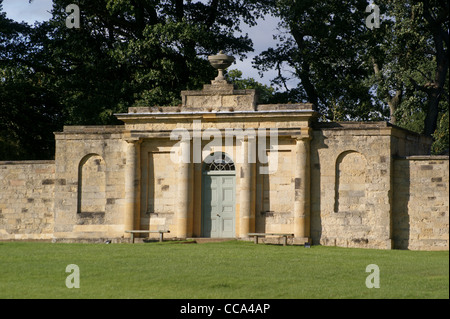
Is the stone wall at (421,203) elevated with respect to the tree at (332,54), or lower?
lower

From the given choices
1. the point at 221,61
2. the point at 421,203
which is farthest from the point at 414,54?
the point at 421,203

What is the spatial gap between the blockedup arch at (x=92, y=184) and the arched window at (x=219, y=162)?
3946 millimetres

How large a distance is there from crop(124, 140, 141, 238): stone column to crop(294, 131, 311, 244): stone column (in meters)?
5.70

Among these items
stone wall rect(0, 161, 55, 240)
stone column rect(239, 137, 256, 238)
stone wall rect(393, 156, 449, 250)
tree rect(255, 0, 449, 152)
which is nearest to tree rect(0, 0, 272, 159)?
tree rect(255, 0, 449, 152)

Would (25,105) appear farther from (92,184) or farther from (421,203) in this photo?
(421,203)

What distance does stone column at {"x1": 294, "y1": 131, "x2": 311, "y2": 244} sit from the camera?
92.9ft

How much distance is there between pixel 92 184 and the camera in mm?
30391

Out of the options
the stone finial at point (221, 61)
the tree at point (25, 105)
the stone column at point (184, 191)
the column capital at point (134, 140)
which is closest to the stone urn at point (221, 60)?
the stone finial at point (221, 61)

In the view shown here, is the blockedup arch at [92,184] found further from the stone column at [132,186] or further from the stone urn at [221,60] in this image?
the stone urn at [221,60]

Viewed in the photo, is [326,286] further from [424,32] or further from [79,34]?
[79,34]

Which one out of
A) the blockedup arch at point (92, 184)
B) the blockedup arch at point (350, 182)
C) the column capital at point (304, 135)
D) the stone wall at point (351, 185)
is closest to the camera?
the stone wall at point (351, 185)

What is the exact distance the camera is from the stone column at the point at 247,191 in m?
28.7

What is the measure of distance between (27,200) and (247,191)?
864 cm

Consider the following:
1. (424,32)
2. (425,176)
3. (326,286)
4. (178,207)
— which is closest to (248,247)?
(178,207)
